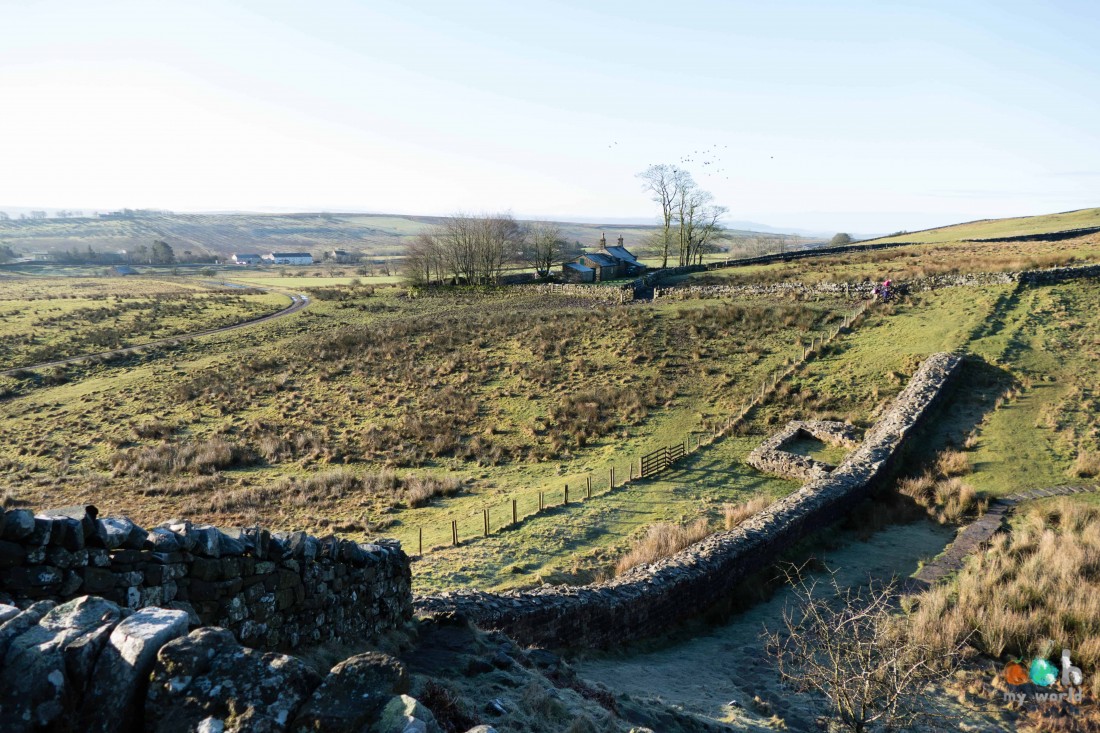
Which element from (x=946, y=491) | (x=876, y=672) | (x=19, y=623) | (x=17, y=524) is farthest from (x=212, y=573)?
(x=946, y=491)

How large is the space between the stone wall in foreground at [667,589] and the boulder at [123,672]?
6339 mm

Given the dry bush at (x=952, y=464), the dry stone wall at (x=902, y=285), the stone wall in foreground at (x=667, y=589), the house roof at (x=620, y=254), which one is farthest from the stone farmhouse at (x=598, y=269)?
the stone wall in foreground at (x=667, y=589)

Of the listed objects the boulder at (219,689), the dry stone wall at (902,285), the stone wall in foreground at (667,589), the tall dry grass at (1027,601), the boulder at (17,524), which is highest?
the dry stone wall at (902,285)

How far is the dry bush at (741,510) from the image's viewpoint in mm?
17547

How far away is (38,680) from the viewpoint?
366 centimetres

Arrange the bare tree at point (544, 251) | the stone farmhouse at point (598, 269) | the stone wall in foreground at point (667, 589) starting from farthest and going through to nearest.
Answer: the bare tree at point (544, 251) < the stone farmhouse at point (598, 269) < the stone wall in foreground at point (667, 589)

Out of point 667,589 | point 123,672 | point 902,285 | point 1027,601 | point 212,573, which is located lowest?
point 667,589

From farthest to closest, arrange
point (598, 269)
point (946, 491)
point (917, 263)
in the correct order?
1. point (598, 269)
2. point (917, 263)
3. point (946, 491)

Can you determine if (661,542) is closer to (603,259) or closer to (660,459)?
(660,459)

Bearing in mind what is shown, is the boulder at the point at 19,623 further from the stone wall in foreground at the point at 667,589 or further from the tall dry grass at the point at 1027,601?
the tall dry grass at the point at 1027,601

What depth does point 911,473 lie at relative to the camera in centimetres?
2080

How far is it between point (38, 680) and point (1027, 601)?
14.8 meters

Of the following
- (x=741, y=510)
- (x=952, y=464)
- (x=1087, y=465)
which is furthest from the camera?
(x=952, y=464)

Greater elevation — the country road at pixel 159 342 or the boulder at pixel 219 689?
the boulder at pixel 219 689
